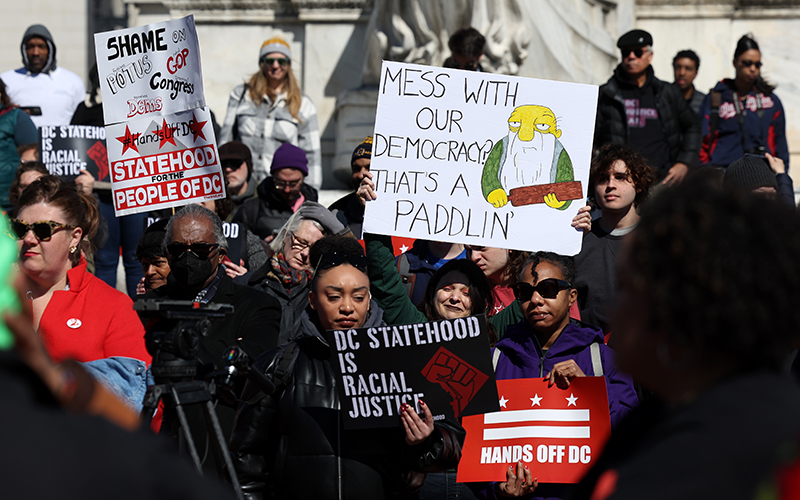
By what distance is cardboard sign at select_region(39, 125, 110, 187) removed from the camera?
7438 millimetres

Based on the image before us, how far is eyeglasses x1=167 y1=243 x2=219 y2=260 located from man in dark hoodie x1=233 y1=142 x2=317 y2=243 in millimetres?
2264

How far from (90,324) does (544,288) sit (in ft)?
6.56

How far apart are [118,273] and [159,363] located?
232 inches

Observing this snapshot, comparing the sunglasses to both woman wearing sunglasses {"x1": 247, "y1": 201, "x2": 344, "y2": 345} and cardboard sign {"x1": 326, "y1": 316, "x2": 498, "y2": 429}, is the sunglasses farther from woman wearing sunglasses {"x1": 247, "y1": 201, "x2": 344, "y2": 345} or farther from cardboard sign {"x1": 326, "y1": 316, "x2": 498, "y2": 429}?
woman wearing sunglasses {"x1": 247, "y1": 201, "x2": 344, "y2": 345}

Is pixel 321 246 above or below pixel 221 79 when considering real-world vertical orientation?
below

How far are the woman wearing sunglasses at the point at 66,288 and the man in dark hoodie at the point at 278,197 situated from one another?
2643 mm

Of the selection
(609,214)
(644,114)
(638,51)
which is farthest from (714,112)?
(609,214)

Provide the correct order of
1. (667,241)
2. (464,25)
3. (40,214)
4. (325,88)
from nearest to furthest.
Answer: (667,241), (40,214), (464,25), (325,88)

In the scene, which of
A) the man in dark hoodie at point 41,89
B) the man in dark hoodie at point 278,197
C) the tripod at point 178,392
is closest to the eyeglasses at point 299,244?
the man in dark hoodie at point 278,197

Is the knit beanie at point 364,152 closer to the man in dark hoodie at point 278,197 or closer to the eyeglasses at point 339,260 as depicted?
the man in dark hoodie at point 278,197

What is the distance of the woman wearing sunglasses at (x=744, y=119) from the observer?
8258 mm

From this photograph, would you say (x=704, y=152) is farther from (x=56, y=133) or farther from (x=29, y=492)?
(x=29, y=492)

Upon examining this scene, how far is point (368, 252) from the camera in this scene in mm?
4848

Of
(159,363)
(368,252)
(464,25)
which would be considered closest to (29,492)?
(159,363)
